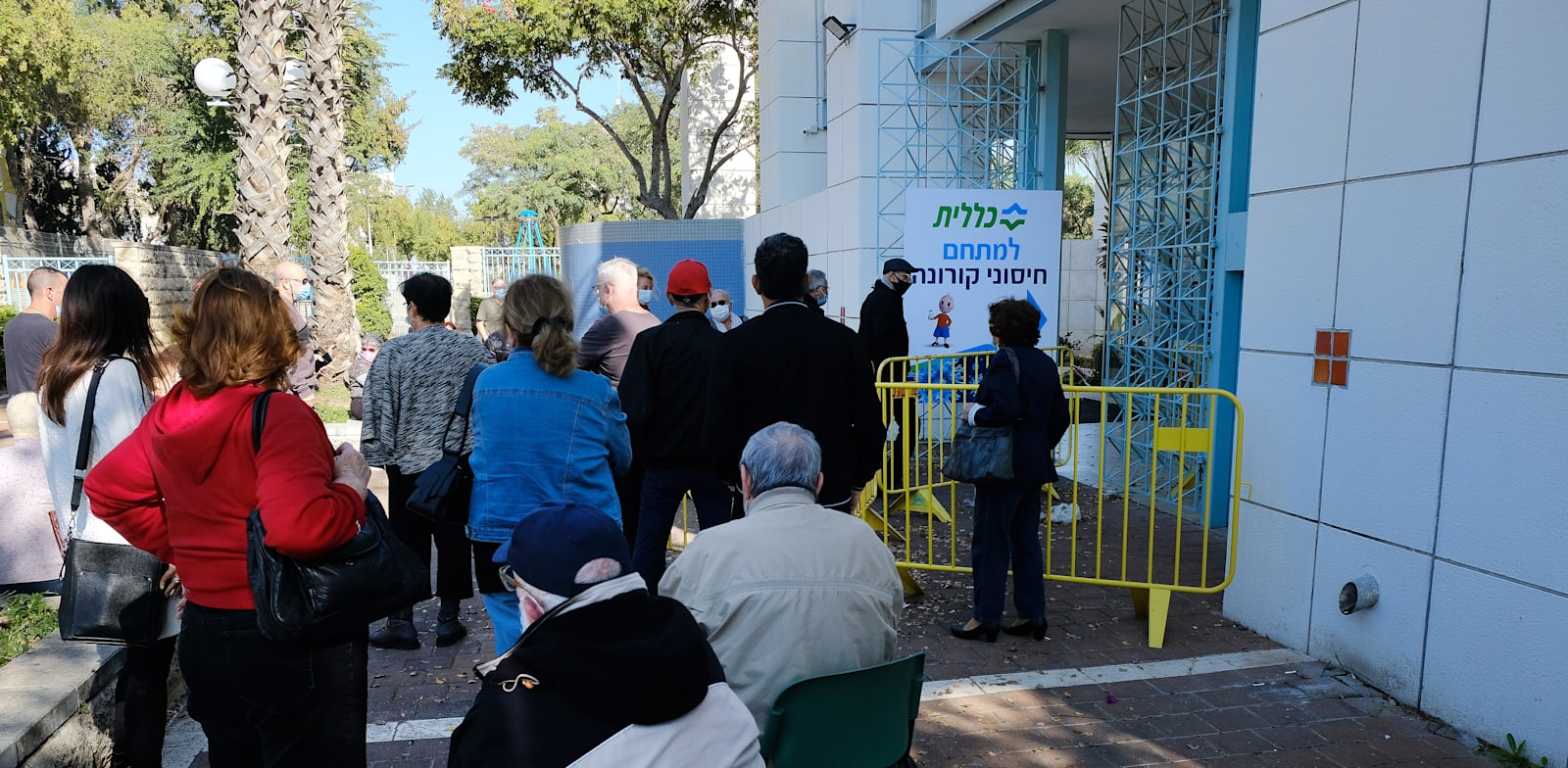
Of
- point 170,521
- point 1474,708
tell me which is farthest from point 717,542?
point 1474,708

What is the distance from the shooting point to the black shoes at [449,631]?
486cm

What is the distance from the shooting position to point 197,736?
3867 mm

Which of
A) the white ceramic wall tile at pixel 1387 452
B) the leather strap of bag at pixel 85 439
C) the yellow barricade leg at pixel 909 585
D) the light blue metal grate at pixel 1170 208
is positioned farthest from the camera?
the light blue metal grate at pixel 1170 208

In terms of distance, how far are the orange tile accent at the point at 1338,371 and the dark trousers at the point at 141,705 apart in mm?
4777

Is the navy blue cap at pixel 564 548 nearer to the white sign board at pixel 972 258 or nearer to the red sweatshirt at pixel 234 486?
the red sweatshirt at pixel 234 486

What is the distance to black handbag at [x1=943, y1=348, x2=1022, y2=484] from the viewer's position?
4578 mm

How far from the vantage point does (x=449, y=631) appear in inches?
192

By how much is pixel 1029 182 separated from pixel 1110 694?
23.6 feet

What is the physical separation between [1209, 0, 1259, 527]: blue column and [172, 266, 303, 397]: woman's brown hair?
6.00 m

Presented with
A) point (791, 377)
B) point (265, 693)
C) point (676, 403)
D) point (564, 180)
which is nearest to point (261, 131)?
point (676, 403)

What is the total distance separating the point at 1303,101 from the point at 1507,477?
6.53 ft

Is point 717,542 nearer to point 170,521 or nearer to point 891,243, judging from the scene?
point 170,521

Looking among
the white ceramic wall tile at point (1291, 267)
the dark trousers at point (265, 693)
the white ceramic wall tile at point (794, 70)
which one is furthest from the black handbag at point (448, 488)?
the white ceramic wall tile at point (794, 70)

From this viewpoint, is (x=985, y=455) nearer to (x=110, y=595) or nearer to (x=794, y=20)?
(x=110, y=595)
